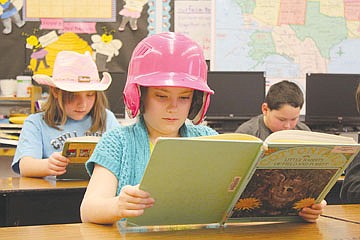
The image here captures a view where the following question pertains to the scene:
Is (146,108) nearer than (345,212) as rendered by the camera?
Yes

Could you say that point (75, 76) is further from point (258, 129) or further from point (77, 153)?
point (258, 129)

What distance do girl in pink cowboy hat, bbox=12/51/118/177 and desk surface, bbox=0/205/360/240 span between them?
134 centimetres

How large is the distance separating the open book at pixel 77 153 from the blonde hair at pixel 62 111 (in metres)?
0.36

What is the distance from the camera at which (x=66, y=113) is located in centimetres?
281

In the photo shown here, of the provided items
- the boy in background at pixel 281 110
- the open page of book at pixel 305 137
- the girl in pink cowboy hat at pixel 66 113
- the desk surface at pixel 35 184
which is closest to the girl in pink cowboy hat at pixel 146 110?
the open page of book at pixel 305 137

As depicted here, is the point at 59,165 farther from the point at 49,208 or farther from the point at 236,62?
the point at 236,62

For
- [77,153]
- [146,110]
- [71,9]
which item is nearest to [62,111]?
[77,153]

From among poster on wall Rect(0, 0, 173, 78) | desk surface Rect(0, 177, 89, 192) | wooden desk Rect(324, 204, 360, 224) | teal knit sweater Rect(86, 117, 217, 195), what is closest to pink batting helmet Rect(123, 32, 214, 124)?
teal knit sweater Rect(86, 117, 217, 195)

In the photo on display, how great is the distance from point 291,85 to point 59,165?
1.59 metres

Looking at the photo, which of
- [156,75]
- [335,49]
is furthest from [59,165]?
[335,49]

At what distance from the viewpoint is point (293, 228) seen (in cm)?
142

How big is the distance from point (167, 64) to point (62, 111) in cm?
147

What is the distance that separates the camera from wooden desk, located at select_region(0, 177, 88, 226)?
224cm

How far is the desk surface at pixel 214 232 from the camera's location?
4.24 feet
